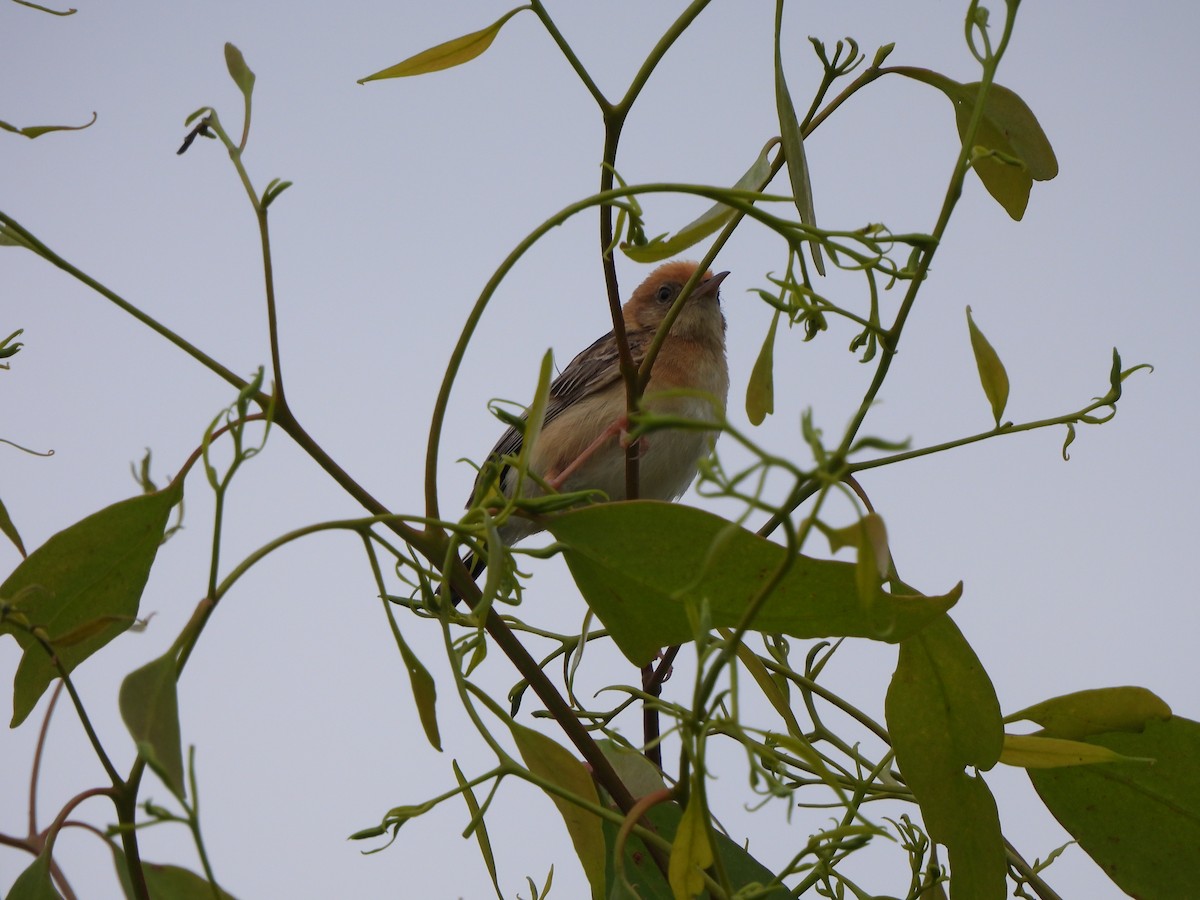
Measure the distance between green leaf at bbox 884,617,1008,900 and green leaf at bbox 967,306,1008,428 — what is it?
0.22m

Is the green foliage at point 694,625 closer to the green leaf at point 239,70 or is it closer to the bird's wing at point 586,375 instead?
the green leaf at point 239,70

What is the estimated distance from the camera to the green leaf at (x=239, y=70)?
115 cm

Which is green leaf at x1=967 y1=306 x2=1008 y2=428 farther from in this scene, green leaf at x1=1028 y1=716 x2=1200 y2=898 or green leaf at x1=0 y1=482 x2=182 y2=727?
green leaf at x1=0 y1=482 x2=182 y2=727

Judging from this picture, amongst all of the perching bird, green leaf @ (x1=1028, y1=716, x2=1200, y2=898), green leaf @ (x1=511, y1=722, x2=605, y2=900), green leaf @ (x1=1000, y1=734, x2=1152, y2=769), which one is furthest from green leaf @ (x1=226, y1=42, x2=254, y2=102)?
the perching bird

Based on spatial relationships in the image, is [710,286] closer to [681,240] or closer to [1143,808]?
[1143,808]

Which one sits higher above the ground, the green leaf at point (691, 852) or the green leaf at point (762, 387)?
the green leaf at point (762, 387)

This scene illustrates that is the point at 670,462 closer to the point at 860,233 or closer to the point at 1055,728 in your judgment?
the point at 1055,728

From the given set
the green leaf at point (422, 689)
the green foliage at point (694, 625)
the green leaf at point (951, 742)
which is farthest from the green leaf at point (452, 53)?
the green leaf at point (951, 742)

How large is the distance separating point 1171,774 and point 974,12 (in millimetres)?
840

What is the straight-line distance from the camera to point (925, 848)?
1.28 meters

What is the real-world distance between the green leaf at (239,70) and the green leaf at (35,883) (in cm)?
77

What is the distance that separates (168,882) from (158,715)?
64 cm

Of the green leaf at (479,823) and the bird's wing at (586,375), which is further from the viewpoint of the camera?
the bird's wing at (586,375)

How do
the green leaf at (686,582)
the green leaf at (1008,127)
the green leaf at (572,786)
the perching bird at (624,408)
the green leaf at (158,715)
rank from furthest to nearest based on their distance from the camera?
the perching bird at (624,408)
the green leaf at (1008,127)
the green leaf at (572,786)
the green leaf at (686,582)
the green leaf at (158,715)
